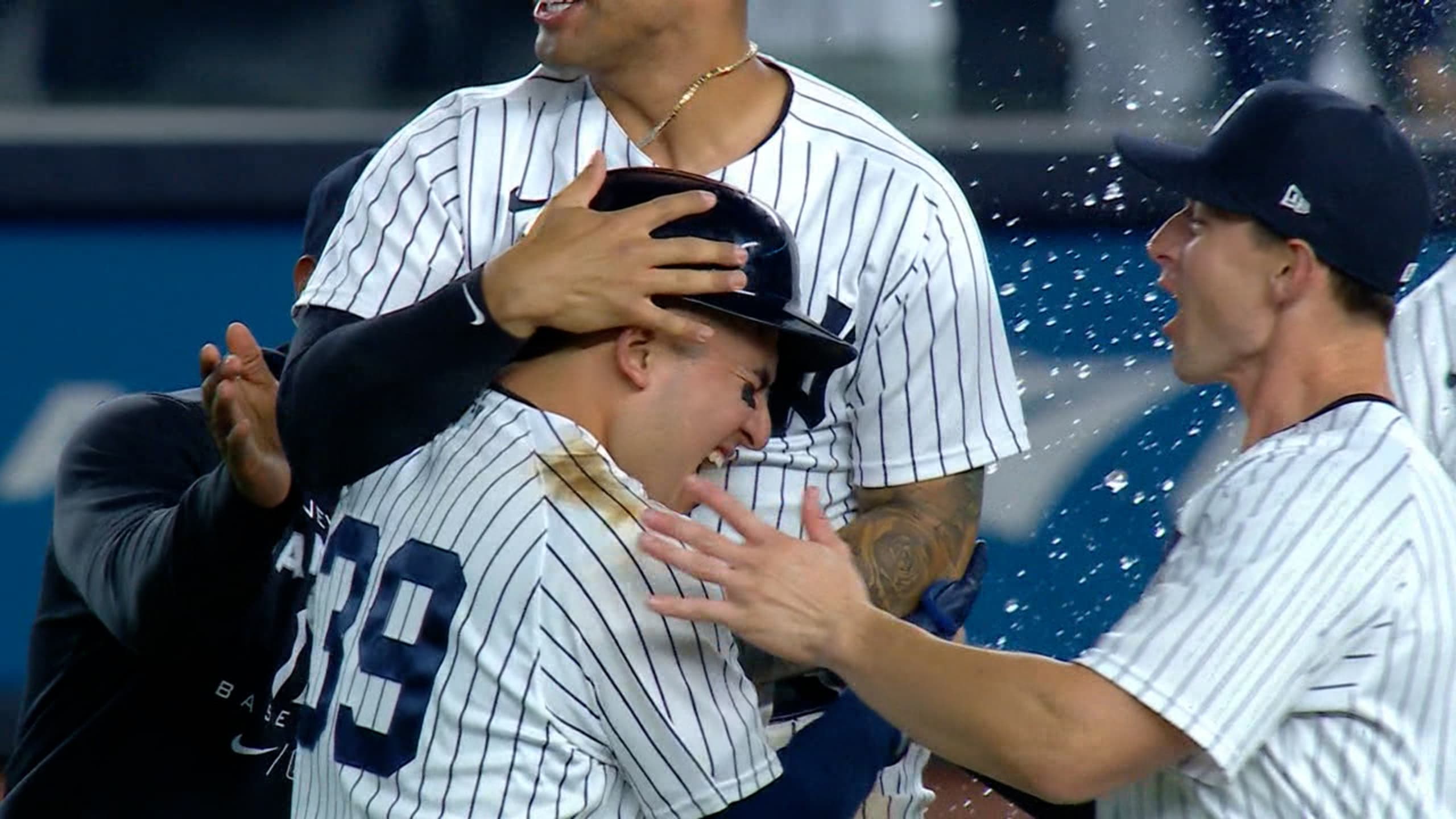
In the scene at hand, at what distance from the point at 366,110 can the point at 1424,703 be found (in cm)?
335

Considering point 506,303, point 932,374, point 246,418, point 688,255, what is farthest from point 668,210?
point 246,418

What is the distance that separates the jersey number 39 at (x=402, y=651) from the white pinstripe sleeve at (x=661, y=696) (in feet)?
0.41

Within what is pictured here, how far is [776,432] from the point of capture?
2.42 metres

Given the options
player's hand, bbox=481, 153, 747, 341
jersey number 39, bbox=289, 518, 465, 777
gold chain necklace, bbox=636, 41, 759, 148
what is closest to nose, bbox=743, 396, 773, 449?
player's hand, bbox=481, 153, 747, 341

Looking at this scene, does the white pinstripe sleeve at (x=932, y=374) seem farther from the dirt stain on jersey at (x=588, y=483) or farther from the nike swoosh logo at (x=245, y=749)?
the nike swoosh logo at (x=245, y=749)

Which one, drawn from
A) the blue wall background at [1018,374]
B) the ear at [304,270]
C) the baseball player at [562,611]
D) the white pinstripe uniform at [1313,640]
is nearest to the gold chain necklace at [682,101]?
the baseball player at [562,611]

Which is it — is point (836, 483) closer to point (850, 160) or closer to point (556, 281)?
point (850, 160)

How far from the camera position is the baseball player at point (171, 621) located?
252 cm

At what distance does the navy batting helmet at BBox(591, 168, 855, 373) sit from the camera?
2.04 meters

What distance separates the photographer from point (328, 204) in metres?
2.98

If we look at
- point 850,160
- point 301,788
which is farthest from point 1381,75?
point 301,788

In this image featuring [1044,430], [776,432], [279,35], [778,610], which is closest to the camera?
[778,610]

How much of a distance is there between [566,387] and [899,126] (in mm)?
3074

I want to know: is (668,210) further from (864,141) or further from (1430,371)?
(1430,371)
